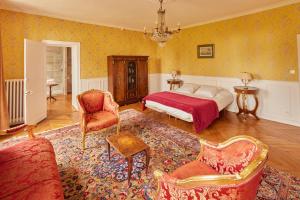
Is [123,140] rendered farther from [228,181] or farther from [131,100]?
[131,100]

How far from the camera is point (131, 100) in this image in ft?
20.4

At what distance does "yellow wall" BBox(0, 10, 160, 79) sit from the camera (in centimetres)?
410

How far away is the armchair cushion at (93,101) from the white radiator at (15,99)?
189 cm

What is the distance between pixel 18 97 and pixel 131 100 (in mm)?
3272

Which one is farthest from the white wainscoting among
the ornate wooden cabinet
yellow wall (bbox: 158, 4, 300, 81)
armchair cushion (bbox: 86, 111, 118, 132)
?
armchair cushion (bbox: 86, 111, 118, 132)

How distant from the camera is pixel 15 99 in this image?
161 inches

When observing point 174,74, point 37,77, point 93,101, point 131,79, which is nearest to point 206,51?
point 174,74

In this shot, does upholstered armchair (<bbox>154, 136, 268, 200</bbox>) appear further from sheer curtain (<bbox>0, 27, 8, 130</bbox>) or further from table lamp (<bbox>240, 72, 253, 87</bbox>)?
sheer curtain (<bbox>0, 27, 8, 130</bbox>)

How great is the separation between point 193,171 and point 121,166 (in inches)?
49.3

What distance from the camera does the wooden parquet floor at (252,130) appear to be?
2646 millimetres

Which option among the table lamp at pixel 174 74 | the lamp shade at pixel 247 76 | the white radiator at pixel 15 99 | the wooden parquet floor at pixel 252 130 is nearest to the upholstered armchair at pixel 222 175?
the wooden parquet floor at pixel 252 130

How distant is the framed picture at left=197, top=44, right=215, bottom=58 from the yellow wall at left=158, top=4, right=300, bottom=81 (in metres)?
0.13

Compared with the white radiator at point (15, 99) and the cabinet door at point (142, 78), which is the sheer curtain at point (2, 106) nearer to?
the white radiator at point (15, 99)

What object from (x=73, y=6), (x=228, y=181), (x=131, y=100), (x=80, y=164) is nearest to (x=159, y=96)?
(x=131, y=100)
